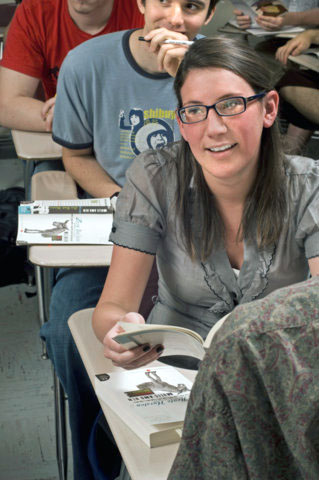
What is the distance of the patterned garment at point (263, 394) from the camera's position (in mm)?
564

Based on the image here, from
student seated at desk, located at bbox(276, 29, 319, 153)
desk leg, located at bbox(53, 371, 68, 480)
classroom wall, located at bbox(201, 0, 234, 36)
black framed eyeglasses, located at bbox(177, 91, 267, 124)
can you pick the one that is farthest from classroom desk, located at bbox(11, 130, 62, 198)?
classroom wall, located at bbox(201, 0, 234, 36)

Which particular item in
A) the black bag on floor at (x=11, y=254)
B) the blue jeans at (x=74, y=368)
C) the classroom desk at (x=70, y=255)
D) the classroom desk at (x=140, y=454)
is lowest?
the black bag on floor at (x=11, y=254)

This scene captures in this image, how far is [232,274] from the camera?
1.39 m

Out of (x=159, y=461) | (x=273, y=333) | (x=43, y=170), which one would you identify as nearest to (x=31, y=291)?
(x=43, y=170)

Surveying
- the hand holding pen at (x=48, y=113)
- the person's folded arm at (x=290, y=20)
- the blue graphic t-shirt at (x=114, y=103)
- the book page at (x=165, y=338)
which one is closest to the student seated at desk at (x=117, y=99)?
the blue graphic t-shirt at (x=114, y=103)

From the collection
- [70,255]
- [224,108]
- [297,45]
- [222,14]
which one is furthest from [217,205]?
[222,14]

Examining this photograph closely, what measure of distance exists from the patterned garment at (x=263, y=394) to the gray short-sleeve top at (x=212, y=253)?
2.54 feet

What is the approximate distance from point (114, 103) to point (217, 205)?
0.78 metres

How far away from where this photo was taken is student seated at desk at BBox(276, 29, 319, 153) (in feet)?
9.45

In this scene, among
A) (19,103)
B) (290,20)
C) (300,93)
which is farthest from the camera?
(290,20)

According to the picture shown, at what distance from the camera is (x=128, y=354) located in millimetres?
1114

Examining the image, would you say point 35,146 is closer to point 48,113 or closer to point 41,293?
point 48,113

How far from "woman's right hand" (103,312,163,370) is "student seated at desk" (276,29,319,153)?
1.97m

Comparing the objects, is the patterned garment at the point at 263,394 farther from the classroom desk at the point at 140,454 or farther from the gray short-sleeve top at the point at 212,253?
the gray short-sleeve top at the point at 212,253
